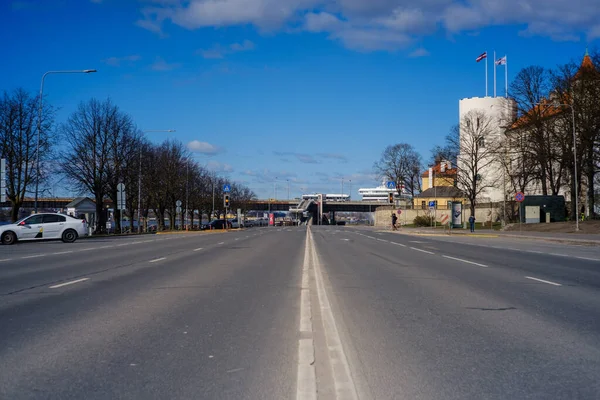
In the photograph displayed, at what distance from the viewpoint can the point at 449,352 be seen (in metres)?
6.40

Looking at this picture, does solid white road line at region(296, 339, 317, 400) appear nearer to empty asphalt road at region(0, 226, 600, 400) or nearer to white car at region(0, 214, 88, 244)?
empty asphalt road at region(0, 226, 600, 400)

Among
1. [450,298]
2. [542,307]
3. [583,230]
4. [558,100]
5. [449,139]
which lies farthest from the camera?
[449,139]

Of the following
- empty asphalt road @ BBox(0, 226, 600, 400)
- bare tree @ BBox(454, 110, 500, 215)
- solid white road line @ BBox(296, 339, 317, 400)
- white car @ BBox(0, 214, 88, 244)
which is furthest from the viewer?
bare tree @ BBox(454, 110, 500, 215)

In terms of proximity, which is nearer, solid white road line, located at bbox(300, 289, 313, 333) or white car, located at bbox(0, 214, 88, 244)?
solid white road line, located at bbox(300, 289, 313, 333)

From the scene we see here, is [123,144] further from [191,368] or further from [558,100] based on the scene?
[191,368]

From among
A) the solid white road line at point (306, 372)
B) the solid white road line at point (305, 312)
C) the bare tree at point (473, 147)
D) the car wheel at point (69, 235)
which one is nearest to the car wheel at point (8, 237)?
the car wheel at point (69, 235)

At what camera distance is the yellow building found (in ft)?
228

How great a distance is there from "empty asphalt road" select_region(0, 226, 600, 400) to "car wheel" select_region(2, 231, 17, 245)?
56.1 ft

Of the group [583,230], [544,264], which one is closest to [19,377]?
[544,264]

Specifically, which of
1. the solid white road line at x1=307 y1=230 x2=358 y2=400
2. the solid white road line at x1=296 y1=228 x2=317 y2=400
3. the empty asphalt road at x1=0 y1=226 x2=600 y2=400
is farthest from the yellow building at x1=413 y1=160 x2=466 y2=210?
the solid white road line at x1=296 y1=228 x2=317 y2=400

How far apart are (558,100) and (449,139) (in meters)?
18.4

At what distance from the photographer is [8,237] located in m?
29.4

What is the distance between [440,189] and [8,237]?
91560mm

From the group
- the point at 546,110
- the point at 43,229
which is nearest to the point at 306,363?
the point at 43,229
